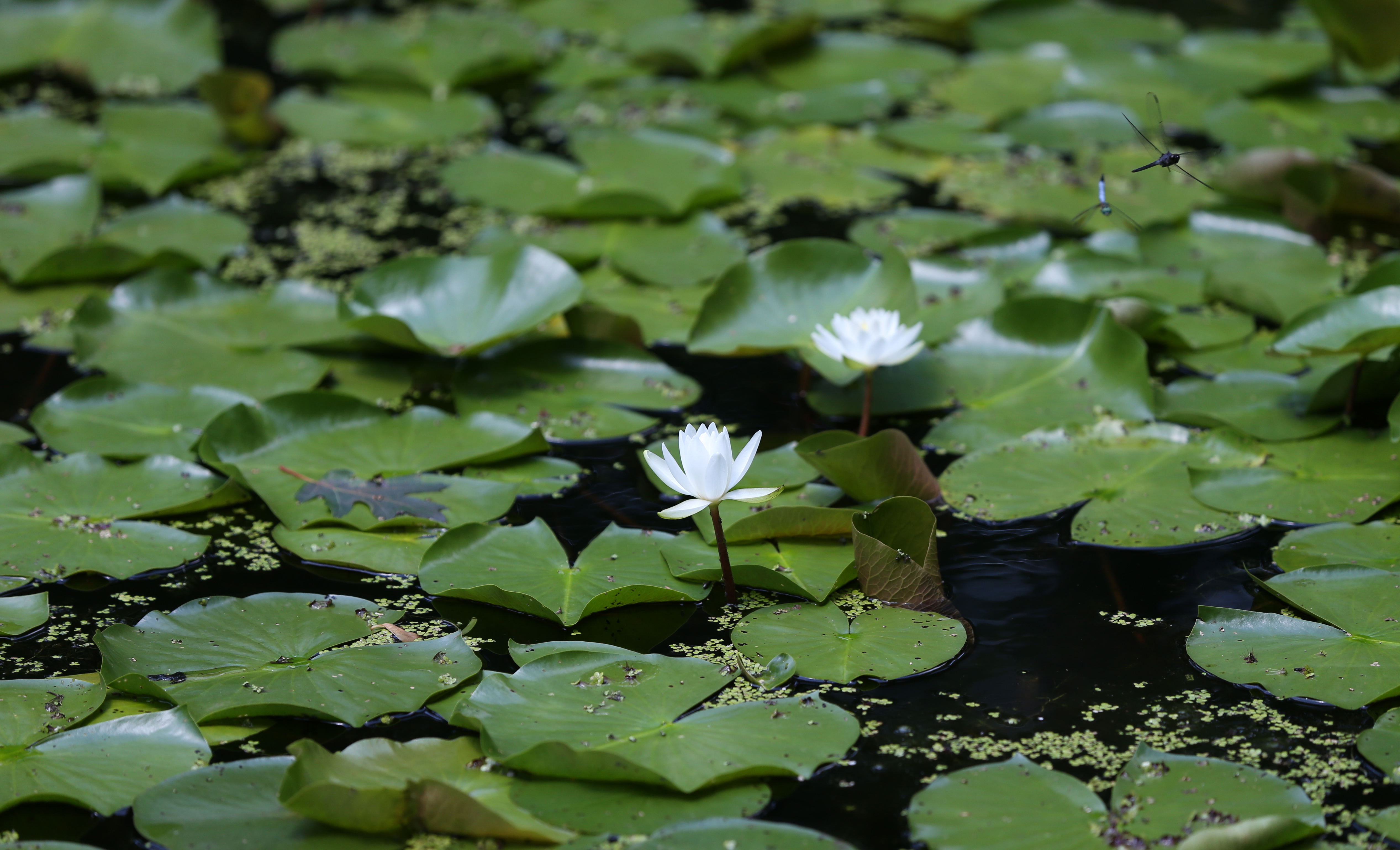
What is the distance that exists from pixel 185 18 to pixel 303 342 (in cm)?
259

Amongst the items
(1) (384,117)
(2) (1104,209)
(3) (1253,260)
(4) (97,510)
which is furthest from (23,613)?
(3) (1253,260)

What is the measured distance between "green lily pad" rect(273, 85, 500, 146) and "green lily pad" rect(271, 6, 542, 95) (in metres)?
0.10

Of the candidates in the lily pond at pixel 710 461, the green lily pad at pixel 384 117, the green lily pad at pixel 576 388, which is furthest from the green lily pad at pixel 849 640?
the green lily pad at pixel 384 117

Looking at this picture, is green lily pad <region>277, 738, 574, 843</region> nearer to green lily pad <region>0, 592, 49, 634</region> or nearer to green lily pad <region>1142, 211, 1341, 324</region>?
green lily pad <region>0, 592, 49, 634</region>

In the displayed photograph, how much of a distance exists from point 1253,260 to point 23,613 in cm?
295

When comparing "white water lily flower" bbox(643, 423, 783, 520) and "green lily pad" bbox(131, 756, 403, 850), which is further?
"white water lily flower" bbox(643, 423, 783, 520)

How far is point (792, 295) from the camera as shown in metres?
2.78

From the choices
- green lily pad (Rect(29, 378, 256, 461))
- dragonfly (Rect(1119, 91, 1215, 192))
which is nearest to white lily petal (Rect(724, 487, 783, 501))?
green lily pad (Rect(29, 378, 256, 461))

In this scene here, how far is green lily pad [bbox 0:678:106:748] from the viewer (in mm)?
1741

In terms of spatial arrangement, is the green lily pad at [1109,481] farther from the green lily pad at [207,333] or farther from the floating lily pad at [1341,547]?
the green lily pad at [207,333]

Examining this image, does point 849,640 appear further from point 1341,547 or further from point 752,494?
point 1341,547

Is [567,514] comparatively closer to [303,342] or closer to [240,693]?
[240,693]

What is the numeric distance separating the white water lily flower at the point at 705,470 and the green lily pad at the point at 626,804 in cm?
→ 42

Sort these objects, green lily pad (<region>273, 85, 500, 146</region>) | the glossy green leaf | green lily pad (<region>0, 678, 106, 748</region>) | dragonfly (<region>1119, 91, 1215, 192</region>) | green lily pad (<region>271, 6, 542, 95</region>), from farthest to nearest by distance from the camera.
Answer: green lily pad (<region>271, 6, 542, 95</region>) < green lily pad (<region>273, 85, 500, 146</region>) < dragonfly (<region>1119, 91, 1215, 192</region>) < the glossy green leaf < green lily pad (<region>0, 678, 106, 748</region>)
